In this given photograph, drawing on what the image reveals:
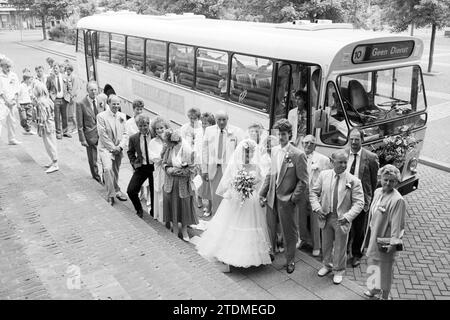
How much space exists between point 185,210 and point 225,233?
3.02 feet

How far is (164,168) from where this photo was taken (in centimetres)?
697

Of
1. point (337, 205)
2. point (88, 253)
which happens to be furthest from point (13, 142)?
point (337, 205)

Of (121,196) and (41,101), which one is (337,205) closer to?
(121,196)

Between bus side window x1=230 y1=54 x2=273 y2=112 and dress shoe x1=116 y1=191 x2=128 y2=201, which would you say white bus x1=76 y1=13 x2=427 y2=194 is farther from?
dress shoe x1=116 y1=191 x2=128 y2=201

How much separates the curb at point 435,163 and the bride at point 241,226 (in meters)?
6.26

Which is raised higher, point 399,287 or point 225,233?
point 225,233

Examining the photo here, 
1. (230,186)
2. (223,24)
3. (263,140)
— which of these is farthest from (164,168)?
(223,24)

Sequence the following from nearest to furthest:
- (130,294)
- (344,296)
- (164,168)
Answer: (130,294), (344,296), (164,168)

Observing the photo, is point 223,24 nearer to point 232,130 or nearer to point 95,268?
point 232,130

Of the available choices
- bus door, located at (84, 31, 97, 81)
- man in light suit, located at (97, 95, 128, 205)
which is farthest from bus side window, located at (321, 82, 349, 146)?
bus door, located at (84, 31, 97, 81)

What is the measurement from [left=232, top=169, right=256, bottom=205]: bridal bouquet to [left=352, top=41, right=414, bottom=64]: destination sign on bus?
281 centimetres

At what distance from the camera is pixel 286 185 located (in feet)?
20.2

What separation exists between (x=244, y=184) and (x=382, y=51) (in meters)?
3.63

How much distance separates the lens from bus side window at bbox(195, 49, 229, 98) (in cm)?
980
